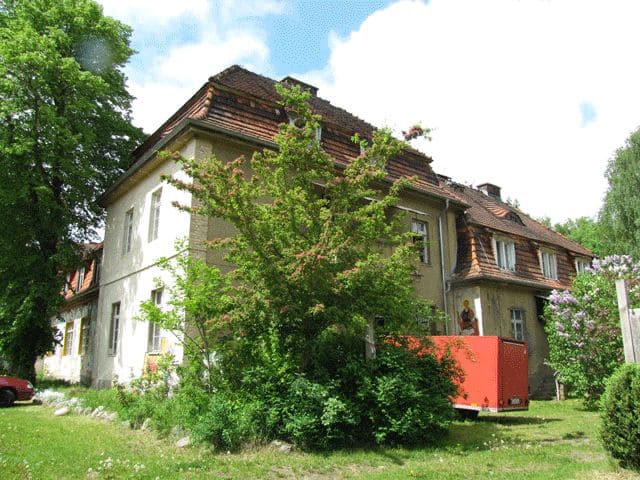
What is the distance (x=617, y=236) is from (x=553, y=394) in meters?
12.1

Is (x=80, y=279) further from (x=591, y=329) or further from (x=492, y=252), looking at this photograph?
(x=591, y=329)

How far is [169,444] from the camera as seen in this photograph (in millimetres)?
8727

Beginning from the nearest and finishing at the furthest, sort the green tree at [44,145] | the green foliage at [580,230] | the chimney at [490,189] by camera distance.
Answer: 1. the green tree at [44,145]
2. the chimney at [490,189]
3. the green foliage at [580,230]

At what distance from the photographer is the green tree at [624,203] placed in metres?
26.0

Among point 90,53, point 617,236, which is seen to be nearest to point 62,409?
point 90,53

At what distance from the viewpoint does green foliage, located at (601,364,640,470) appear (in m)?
6.09

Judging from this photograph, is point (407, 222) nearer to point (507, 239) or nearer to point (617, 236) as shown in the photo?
point (507, 239)

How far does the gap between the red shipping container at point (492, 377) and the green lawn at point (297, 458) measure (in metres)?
1.43

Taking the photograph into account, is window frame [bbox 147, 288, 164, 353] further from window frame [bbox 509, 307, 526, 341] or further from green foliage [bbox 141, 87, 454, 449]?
window frame [bbox 509, 307, 526, 341]

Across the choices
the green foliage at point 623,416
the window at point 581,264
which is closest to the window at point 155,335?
the green foliage at point 623,416

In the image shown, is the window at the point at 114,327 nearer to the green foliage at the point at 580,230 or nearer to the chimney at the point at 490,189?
the chimney at the point at 490,189

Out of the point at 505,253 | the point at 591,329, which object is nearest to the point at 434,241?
the point at 505,253

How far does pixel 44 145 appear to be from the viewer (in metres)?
17.8

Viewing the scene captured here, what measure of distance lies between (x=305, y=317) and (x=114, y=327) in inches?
418
